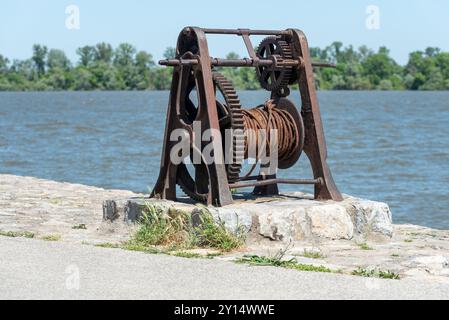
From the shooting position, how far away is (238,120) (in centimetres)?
1202

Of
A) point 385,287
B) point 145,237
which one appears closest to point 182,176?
point 145,237

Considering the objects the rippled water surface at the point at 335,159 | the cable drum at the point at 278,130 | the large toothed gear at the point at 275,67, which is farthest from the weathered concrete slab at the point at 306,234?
the rippled water surface at the point at 335,159

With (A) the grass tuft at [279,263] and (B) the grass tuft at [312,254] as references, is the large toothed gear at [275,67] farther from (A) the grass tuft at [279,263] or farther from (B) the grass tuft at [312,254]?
(A) the grass tuft at [279,263]

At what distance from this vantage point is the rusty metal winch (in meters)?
11.9

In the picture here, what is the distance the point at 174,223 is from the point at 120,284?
274cm

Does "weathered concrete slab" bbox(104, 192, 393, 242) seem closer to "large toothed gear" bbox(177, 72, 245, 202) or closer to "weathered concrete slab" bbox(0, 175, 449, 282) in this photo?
"weathered concrete slab" bbox(0, 175, 449, 282)

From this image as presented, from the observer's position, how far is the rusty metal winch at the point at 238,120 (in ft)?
39.2

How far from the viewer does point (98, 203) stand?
51.2ft

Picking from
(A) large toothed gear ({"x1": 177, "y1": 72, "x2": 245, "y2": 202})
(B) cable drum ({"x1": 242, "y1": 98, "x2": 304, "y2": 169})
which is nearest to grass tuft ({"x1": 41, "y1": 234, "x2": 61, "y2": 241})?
(A) large toothed gear ({"x1": 177, "y1": 72, "x2": 245, "y2": 202})

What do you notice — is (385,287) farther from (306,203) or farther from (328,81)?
(328,81)

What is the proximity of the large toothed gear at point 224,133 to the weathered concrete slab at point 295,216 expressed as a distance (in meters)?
0.20

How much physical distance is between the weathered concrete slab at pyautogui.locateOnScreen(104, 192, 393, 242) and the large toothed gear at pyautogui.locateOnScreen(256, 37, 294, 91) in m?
1.39

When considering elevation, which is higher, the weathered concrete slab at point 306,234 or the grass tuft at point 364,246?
the weathered concrete slab at point 306,234
